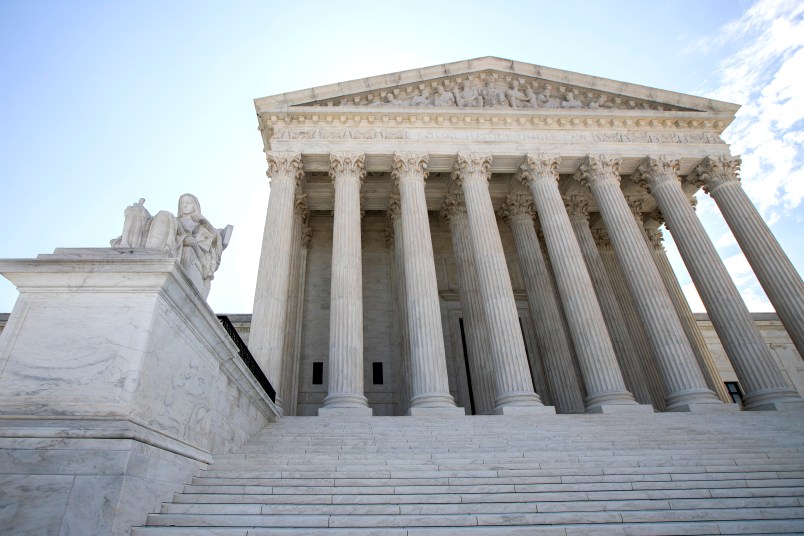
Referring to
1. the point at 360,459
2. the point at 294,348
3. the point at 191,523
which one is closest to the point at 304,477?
the point at 360,459

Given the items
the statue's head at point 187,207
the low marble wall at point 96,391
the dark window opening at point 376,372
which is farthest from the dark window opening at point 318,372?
the low marble wall at point 96,391

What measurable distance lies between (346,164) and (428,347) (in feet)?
29.2

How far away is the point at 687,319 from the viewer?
71.2ft

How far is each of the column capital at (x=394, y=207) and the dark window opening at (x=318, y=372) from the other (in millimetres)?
8002

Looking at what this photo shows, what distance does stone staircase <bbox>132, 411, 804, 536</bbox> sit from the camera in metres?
5.70

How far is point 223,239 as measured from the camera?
31.0 ft

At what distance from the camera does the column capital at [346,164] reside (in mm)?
19656

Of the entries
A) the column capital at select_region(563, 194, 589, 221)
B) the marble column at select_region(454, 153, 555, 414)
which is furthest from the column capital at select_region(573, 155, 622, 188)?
the marble column at select_region(454, 153, 555, 414)

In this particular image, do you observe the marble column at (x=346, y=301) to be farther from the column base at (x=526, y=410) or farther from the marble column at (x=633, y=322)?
the marble column at (x=633, y=322)

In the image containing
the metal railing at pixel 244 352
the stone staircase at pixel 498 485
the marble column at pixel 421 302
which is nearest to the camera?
the stone staircase at pixel 498 485

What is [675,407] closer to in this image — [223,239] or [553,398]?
[553,398]

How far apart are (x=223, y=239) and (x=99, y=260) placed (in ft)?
11.5

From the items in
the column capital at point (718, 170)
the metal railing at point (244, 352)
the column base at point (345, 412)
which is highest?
the column capital at point (718, 170)

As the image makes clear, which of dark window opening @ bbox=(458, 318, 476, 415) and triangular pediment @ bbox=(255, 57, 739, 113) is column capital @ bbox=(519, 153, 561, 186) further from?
dark window opening @ bbox=(458, 318, 476, 415)
